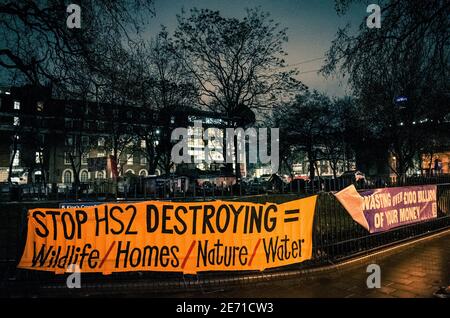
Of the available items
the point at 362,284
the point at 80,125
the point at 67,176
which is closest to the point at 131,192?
the point at 362,284

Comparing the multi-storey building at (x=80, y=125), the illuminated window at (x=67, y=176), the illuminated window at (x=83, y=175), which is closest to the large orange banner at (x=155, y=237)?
the multi-storey building at (x=80, y=125)

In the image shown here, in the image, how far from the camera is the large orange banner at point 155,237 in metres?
5.32

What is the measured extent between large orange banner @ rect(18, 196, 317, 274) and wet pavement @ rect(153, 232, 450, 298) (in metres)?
0.45

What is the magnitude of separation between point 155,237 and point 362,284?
3.78m

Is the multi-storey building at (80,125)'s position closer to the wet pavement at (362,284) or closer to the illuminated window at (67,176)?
the illuminated window at (67,176)

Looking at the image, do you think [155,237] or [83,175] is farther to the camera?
[83,175]

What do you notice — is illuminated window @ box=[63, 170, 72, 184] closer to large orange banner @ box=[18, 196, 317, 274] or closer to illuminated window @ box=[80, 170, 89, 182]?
illuminated window @ box=[80, 170, 89, 182]

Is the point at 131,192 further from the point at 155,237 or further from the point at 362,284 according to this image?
the point at 362,284

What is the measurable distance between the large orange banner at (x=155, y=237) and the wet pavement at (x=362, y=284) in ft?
1.49

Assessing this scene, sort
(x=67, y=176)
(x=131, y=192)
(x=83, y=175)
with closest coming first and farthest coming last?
(x=131, y=192) → (x=67, y=176) → (x=83, y=175)

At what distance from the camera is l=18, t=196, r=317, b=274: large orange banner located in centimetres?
532

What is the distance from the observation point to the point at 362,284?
17.7 ft

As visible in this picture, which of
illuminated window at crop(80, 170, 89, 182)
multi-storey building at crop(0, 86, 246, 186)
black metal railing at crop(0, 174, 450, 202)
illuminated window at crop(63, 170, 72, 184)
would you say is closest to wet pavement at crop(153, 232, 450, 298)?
black metal railing at crop(0, 174, 450, 202)
